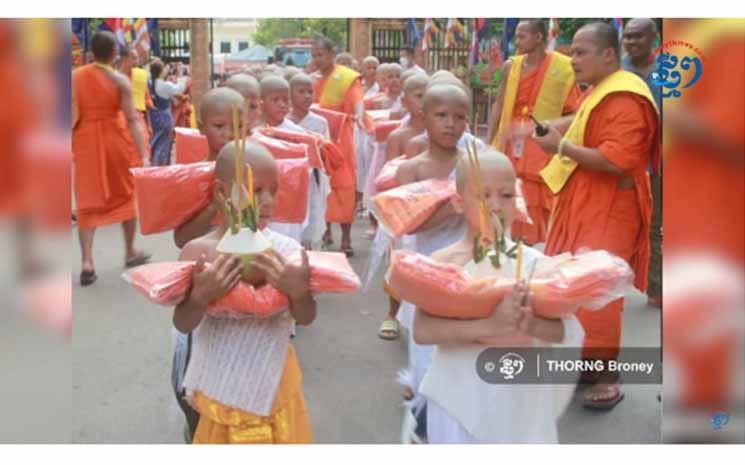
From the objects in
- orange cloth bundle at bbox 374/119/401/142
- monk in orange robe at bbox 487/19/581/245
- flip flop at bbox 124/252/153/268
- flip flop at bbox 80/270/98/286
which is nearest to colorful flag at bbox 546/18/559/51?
monk in orange robe at bbox 487/19/581/245

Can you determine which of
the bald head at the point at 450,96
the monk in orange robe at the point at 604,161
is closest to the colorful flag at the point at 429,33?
the bald head at the point at 450,96

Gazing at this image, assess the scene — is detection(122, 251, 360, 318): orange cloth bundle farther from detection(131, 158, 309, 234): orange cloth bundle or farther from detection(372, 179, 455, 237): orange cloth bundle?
detection(372, 179, 455, 237): orange cloth bundle

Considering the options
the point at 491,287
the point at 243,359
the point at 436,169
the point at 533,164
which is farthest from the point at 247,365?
the point at 533,164

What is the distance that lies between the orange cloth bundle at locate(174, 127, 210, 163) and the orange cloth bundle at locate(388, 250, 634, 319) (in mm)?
879

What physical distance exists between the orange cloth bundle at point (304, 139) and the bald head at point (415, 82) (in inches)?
16.3

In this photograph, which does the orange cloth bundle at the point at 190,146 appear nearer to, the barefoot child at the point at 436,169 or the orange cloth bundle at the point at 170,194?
the orange cloth bundle at the point at 170,194

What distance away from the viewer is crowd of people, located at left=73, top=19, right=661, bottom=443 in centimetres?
245

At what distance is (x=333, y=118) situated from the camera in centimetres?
533

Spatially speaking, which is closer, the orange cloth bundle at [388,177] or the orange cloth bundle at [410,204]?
the orange cloth bundle at [410,204]

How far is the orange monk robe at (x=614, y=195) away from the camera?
277cm

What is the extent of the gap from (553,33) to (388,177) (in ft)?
2.28

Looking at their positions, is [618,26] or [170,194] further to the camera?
[170,194]

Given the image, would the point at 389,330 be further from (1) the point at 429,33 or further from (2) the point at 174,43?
(2) the point at 174,43
